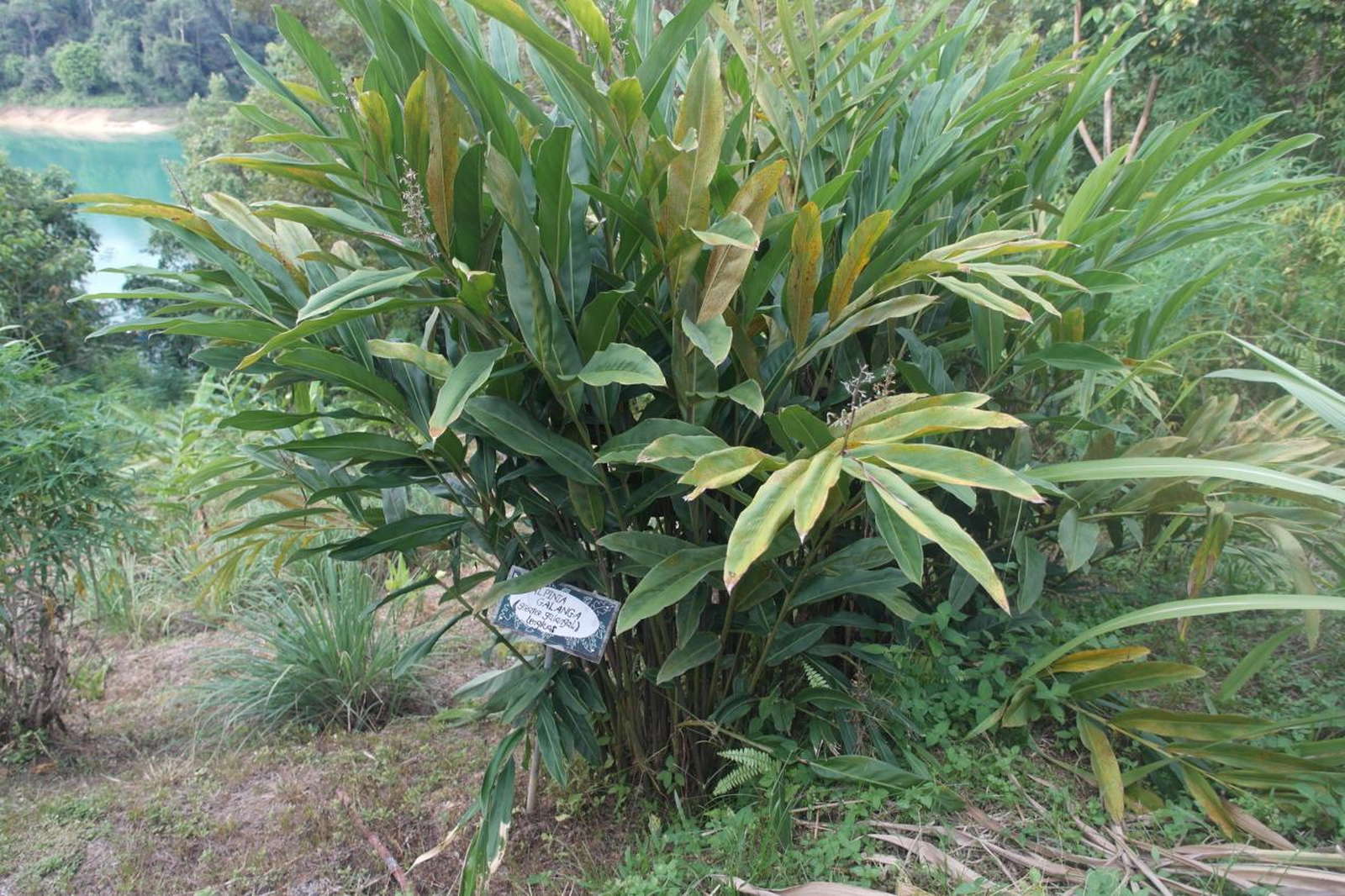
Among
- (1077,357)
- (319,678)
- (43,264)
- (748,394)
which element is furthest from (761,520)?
(43,264)

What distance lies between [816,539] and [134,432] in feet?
8.19

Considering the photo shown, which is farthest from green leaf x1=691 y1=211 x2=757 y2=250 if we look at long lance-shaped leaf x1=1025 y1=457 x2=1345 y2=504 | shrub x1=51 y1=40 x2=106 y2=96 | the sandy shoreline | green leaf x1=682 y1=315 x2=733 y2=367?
shrub x1=51 y1=40 x2=106 y2=96

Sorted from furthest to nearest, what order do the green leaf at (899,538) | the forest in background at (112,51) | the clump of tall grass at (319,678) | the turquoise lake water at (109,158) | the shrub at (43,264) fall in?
the forest in background at (112,51)
the turquoise lake water at (109,158)
the shrub at (43,264)
the clump of tall grass at (319,678)
the green leaf at (899,538)

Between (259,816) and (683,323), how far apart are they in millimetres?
1799

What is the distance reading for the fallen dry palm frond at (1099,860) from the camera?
1.31 meters

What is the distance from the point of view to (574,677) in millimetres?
1725

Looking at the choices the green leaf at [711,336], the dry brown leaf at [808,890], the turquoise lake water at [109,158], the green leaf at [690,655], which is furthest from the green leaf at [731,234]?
the turquoise lake water at [109,158]

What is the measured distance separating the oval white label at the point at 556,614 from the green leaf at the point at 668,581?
241 mm

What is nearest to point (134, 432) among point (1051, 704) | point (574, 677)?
point (574, 677)

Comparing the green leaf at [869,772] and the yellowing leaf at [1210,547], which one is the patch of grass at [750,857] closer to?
the green leaf at [869,772]

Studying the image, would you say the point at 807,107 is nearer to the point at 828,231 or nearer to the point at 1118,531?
the point at 828,231

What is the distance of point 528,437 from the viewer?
1.35 m

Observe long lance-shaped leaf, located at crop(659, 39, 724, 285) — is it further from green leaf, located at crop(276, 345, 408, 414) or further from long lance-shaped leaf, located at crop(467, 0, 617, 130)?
green leaf, located at crop(276, 345, 408, 414)

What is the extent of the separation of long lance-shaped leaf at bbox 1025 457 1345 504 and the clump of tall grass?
2.07m
